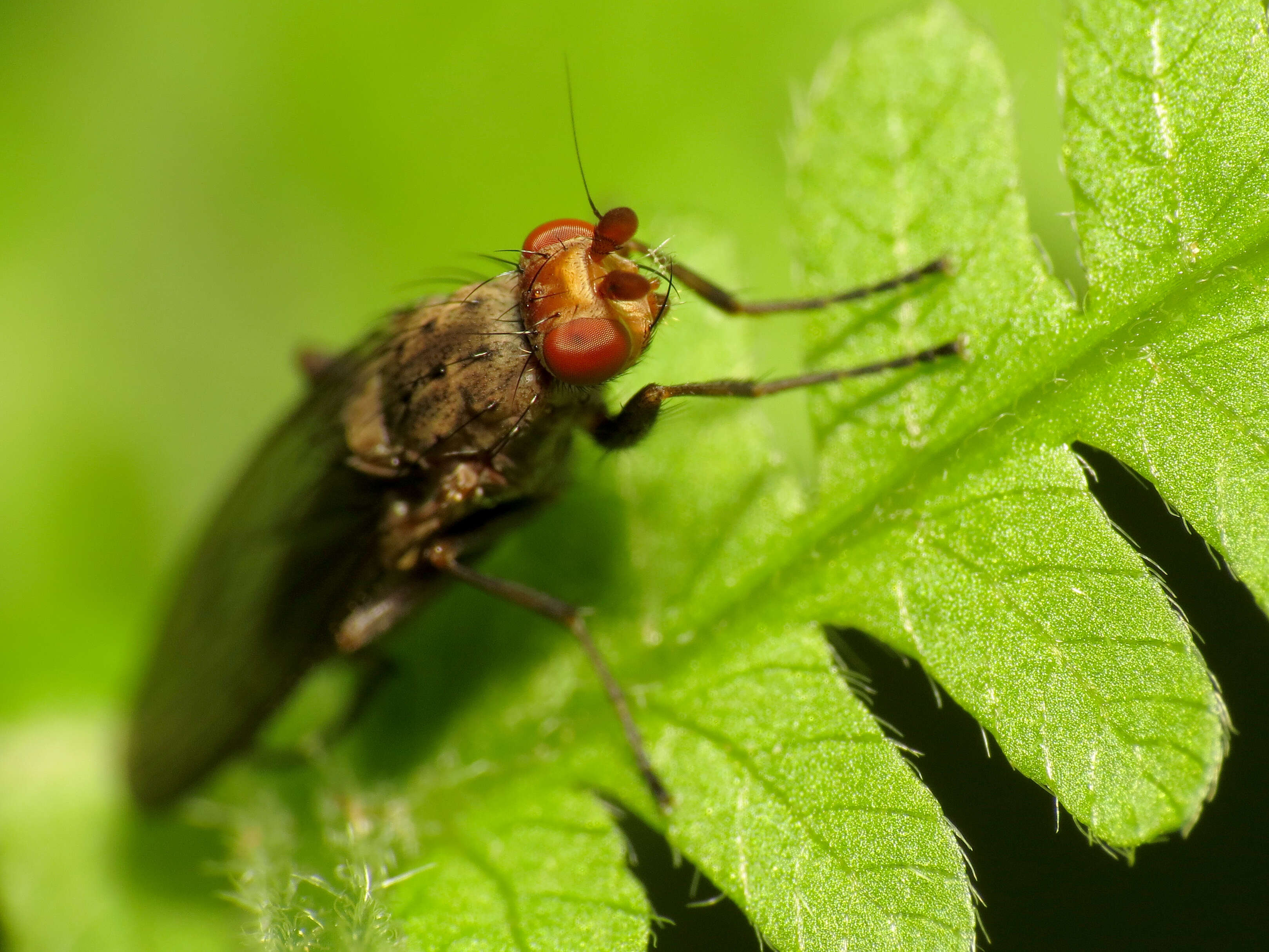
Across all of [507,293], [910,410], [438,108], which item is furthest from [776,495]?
[438,108]

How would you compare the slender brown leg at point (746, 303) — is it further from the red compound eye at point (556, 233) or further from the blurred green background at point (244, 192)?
the blurred green background at point (244, 192)

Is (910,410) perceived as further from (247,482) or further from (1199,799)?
(247,482)

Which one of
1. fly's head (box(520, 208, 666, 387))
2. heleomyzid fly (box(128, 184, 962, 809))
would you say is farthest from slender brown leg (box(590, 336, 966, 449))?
fly's head (box(520, 208, 666, 387))

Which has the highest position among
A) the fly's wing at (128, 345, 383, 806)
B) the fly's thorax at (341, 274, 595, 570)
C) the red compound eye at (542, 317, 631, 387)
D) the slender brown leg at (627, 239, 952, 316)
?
the slender brown leg at (627, 239, 952, 316)

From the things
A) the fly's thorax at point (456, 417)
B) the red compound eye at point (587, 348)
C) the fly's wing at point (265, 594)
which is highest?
the red compound eye at point (587, 348)

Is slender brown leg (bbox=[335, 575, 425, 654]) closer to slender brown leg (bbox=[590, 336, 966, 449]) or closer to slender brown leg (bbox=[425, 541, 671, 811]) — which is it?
slender brown leg (bbox=[425, 541, 671, 811])

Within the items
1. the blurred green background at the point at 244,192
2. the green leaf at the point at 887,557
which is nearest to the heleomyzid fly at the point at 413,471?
the green leaf at the point at 887,557

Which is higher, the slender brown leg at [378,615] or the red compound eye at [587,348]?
the red compound eye at [587,348]

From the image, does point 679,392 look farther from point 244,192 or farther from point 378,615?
point 244,192
